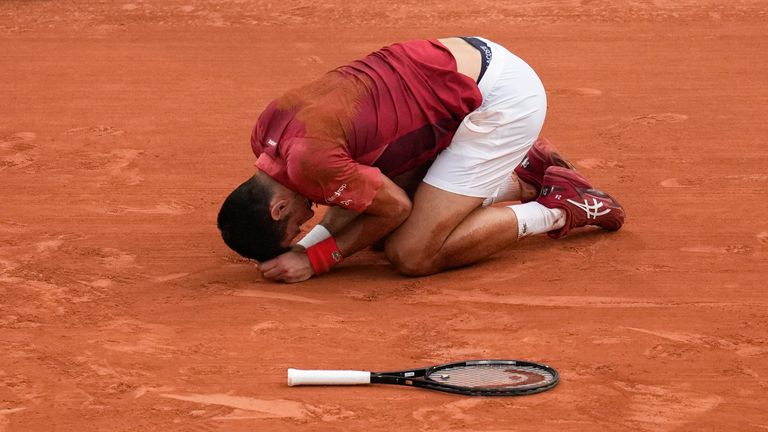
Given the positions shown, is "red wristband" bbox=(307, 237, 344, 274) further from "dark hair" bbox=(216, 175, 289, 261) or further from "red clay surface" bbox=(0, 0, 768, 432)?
"dark hair" bbox=(216, 175, 289, 261)

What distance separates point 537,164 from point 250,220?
1643 mm

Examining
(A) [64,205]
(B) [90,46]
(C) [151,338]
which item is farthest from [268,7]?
(C) [151,338]

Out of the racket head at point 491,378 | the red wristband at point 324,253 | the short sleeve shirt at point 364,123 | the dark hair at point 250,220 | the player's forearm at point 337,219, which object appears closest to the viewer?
the racket head at point 491,378

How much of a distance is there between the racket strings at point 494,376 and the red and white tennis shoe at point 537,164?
1830 mm

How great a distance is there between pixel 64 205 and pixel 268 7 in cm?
393

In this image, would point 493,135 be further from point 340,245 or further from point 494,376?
point 494,376

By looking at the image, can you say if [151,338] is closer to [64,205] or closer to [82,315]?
[82,315]

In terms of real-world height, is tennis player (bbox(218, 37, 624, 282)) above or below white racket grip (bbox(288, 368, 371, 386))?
above

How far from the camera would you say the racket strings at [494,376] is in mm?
4699

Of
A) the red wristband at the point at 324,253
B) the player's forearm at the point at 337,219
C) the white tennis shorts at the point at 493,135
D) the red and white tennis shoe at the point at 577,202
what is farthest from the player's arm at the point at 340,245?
the red and white tennis shoe at the point at 577,202

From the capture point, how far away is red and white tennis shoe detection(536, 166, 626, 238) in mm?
6117

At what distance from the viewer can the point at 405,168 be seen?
5812mm

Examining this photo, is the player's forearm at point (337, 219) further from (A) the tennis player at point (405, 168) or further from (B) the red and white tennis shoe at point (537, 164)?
(B) the red and white tennis shoe at point (537, 164)

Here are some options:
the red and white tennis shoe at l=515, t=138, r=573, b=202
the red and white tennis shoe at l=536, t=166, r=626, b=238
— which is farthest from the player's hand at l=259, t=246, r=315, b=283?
the red and white tennis shoe at l=515, t=138, r=573, b=202
